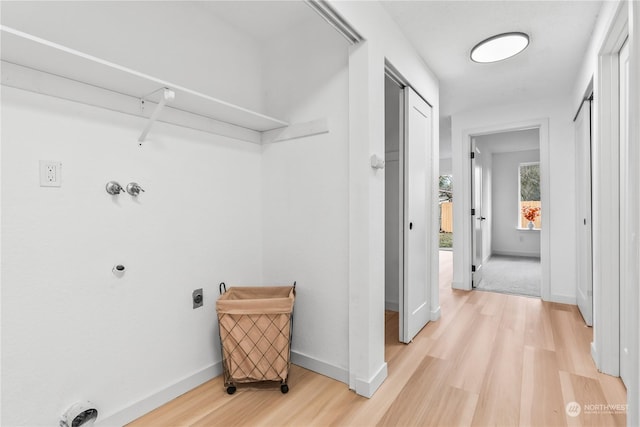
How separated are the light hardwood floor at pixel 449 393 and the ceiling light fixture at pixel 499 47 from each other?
2.35 m

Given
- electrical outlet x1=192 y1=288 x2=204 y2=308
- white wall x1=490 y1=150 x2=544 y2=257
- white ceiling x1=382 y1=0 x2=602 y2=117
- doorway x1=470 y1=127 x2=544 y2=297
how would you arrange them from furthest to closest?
white wall x1=490 y1=150 x2=544 y2=257, doorway x1=470 y1=127 x2=544 y2=297, white ceiling x1=382 y1=0 x2=602 y2=117, electrical outlet x1=192 y1=288 x2=204 y2=308

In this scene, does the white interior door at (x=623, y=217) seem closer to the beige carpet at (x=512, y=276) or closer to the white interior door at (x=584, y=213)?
the white interior door at (x=584, y=213)

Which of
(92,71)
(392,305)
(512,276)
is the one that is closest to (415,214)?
(392,305)

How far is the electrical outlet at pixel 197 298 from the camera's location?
189cm

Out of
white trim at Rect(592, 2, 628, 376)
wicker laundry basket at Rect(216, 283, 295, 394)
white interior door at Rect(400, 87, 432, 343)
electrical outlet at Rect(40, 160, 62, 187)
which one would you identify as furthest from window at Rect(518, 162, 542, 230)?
electrical outlet at Rect(40, 160, 62, 187)

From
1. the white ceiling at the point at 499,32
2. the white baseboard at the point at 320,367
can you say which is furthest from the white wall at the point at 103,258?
the white ceiling at the point at 499,32

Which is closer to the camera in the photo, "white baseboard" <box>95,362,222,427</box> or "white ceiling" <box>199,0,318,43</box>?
"white baseboard" <box>95,362,222,427</box>

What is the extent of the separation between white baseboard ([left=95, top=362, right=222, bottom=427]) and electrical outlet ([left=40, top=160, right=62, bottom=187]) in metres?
1.11

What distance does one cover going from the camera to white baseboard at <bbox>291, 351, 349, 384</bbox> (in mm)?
1918

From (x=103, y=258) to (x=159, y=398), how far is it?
0.83 m

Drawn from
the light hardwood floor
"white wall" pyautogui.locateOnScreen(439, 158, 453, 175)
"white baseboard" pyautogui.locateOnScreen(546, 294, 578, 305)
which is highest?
"white wall" pyautogui.locateOnScreen(439, 158, 453, 175)

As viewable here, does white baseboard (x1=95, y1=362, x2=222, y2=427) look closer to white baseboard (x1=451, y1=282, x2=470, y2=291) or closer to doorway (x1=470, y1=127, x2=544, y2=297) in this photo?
white baseboard (x1=451, y1=282, x2=470, y2=291)

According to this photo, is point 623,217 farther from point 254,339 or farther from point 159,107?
point 159,107

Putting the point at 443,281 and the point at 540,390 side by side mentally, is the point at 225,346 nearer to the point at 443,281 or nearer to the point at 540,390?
the point at 540,390
